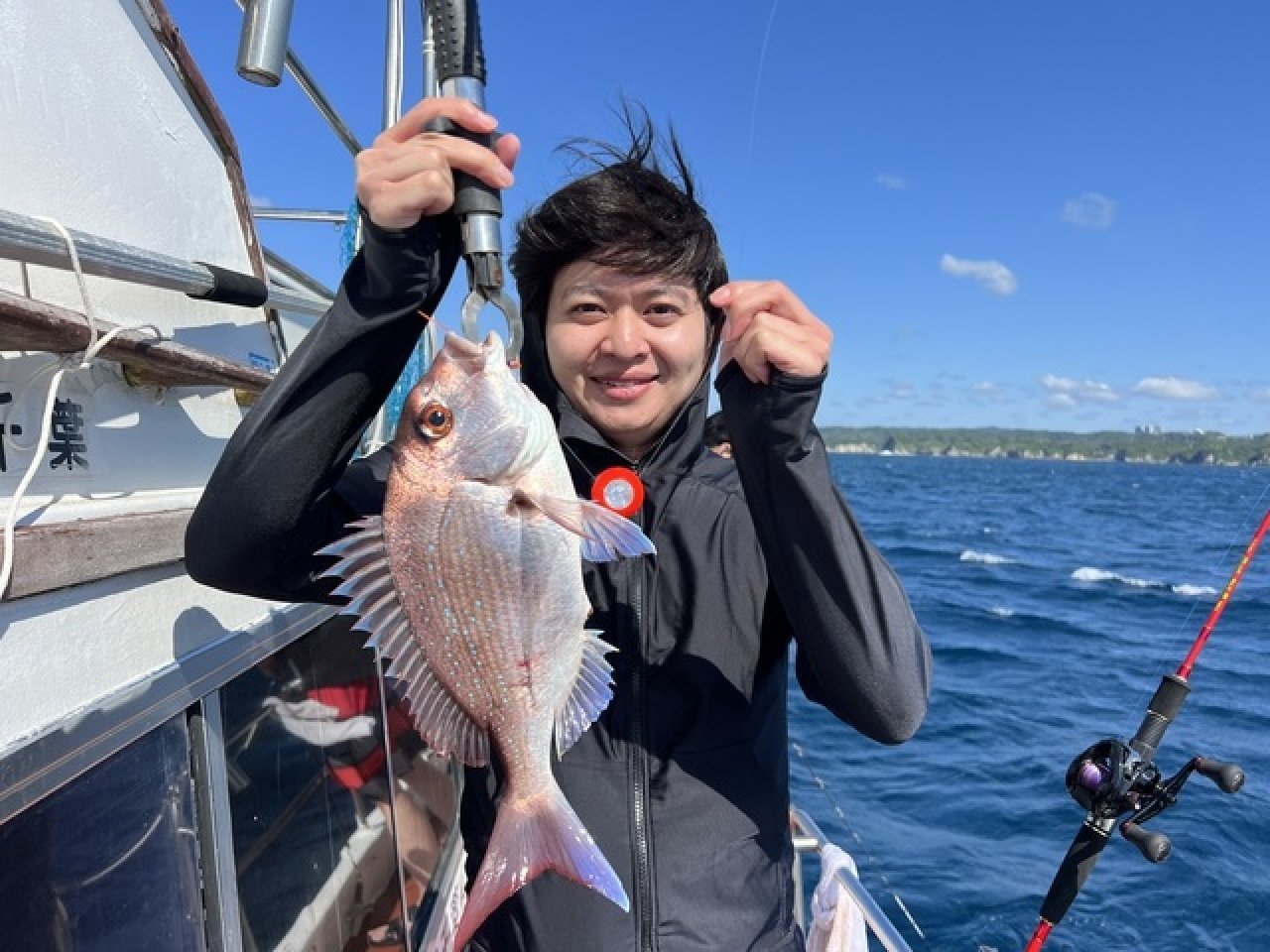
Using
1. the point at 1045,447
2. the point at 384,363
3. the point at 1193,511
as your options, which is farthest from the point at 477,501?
the point at 1045,447

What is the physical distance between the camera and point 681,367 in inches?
80.8

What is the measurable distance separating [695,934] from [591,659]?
0.63 metres

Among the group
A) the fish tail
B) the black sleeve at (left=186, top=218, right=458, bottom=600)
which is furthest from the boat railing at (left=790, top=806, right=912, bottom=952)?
the black sleeve at (left=186, top=218, right=458, bottom=600)

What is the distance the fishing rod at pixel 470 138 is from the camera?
1604mm

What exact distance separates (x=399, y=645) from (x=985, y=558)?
31.3m

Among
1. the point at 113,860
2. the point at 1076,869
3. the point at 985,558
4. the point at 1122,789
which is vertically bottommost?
the point at 985,558

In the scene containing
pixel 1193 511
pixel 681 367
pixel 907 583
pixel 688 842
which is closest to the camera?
pixel 688 842

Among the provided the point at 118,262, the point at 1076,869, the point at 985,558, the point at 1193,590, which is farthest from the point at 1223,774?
the point at 985,558

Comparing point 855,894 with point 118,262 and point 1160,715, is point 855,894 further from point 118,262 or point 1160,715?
point 118,262

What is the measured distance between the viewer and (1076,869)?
3.48 m

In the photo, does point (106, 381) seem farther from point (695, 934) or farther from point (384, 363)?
point (695, 934)

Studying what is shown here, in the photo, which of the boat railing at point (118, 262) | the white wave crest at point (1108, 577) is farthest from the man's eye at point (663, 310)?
the white wave crest at point (1108, 577)

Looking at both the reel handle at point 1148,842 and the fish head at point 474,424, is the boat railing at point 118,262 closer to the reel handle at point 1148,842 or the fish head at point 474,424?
the fish head at point 474,424

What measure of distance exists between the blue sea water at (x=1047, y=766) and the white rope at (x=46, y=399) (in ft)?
13.0
